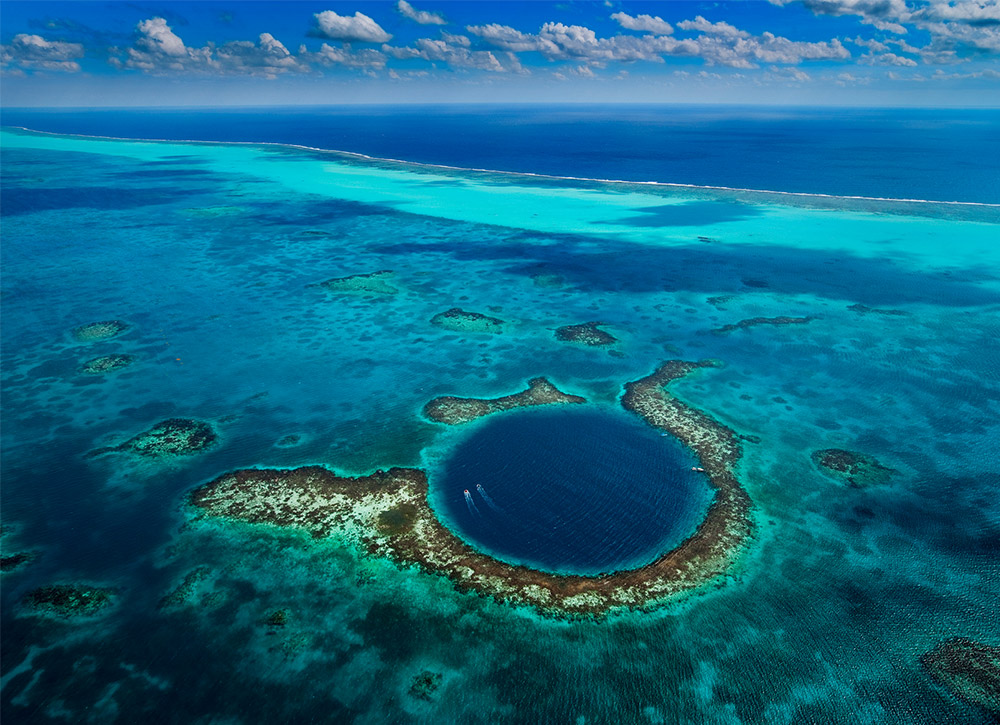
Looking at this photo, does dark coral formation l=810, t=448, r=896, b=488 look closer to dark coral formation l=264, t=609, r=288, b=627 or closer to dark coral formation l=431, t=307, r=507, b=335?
dark coral formation l=431, t=307, r=507, b=335

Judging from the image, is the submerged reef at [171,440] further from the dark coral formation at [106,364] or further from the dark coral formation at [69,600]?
the dark coral formation at [106,364]

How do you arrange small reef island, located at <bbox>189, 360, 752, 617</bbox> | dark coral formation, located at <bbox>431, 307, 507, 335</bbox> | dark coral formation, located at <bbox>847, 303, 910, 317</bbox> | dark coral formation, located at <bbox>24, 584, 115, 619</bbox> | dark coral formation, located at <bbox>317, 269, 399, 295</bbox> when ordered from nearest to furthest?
1. dark coral formation, located at <bbox>24, 584, 115, 619</bbox>
2. small reef island, located at <bbox>189, 360, 752, 617</bbox>
3. dark coral formation, located at <bbox>431, 307, 507, 335</bbox>
4. dark coral formation, located at <bbox>847, 303, 910, 317</bbox>
5. dark coral formation, located at <bbox>317, 269, 399, 295</bbox>

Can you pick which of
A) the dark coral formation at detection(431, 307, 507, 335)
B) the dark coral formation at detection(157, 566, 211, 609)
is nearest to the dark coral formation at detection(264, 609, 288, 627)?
the dark coral formation at detection(157, 566, 211, 609)

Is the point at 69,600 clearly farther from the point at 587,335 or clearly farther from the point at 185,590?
the point at 587,335

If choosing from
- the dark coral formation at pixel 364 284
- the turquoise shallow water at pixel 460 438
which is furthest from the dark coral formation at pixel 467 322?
the dark coral formation at pixel 364 284

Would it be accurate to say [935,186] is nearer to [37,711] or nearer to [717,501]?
[717,501]

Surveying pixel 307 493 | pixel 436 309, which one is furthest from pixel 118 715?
pixel 436 309
